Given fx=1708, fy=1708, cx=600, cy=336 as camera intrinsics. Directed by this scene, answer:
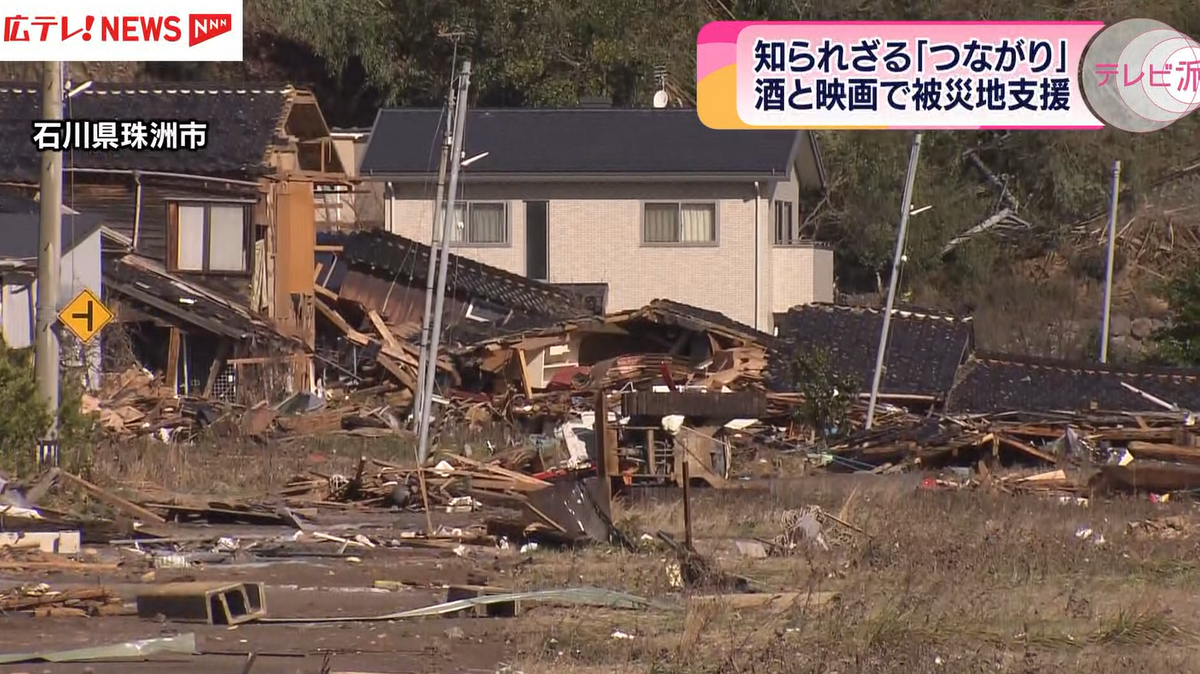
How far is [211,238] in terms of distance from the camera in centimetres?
2844

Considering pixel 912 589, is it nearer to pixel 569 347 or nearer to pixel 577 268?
pixel 569 347

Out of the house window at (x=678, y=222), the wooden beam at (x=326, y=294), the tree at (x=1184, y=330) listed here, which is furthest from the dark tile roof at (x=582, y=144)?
the tree at (x=1184, y=330)

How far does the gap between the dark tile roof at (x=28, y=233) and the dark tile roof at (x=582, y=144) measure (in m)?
9.54

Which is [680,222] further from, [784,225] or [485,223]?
[485,223]

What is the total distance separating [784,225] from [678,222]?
2.63 meters

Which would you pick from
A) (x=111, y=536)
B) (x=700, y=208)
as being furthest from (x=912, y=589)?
(x=700, y=208)

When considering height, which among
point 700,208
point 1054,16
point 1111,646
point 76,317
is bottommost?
point 1111,646

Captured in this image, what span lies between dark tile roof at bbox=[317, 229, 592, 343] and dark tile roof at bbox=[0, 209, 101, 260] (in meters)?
7.70

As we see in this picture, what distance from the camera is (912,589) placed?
10.8 meters

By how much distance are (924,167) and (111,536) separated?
30954mm

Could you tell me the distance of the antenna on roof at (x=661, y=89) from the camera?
3653 centimetres

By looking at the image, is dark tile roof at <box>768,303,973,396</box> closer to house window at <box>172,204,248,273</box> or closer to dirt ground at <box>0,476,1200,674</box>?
house window at <box>172,204,248,273</box>

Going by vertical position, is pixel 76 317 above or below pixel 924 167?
below
